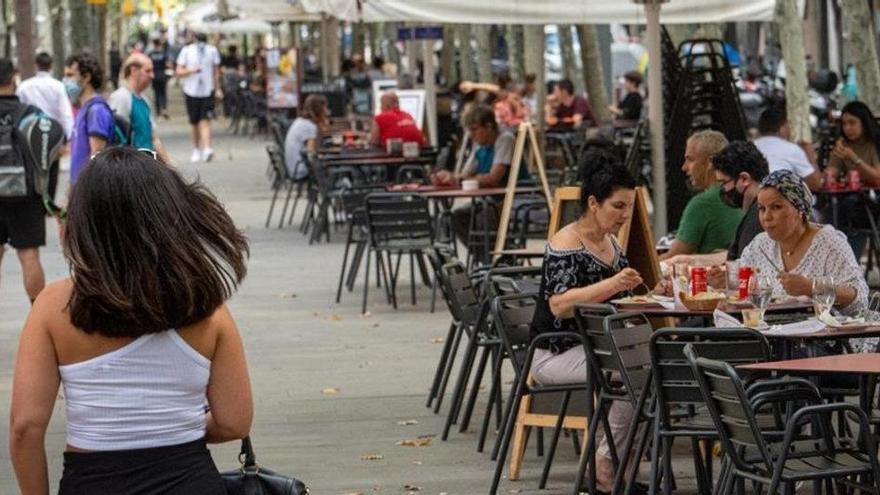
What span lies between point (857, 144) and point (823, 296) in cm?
845

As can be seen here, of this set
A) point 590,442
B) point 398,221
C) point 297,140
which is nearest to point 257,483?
point 590,442

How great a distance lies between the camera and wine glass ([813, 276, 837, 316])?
8.47 m

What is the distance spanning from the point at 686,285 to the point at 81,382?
4630 mm

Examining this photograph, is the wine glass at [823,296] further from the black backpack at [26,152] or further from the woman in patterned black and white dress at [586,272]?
the black backpack at [26,152]

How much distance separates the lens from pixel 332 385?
13258mm

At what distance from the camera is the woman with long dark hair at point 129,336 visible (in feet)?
15.8

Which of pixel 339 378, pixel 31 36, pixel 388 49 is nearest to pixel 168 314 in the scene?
pixel 339 378

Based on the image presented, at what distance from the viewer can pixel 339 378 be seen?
13.5 meters

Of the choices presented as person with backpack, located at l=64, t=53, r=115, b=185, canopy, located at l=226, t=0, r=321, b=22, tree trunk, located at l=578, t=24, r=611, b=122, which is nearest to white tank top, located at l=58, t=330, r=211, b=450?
person with backpack, located at l=64, t=53, r=115, b=185

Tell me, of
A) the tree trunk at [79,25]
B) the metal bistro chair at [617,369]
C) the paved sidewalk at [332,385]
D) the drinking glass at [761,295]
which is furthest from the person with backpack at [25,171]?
the tree trunk at [79,25]

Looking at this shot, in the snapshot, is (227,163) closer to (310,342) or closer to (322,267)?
(322,267)

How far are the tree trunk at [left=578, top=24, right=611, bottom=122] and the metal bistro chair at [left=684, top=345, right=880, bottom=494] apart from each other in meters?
24.6

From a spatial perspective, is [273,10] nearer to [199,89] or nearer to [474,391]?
[199,89]

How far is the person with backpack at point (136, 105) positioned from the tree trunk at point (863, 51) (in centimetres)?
817
